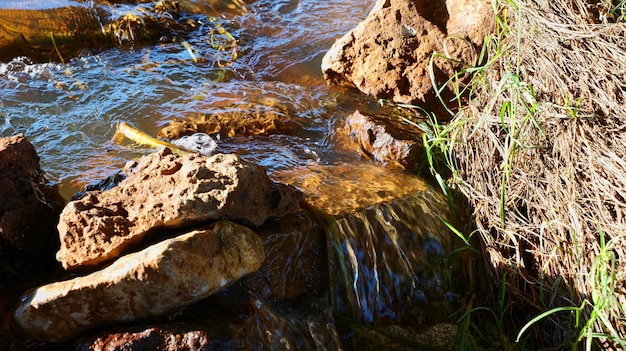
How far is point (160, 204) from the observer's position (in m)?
2.28

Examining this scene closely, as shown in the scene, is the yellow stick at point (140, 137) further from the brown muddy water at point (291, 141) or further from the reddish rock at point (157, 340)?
the reddish rock at point (157, 340)

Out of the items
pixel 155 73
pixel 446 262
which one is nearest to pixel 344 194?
pixel 446 262

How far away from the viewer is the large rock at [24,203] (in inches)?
94.6

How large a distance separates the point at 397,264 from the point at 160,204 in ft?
3.92

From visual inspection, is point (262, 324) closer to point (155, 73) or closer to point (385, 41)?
point (385, 41)

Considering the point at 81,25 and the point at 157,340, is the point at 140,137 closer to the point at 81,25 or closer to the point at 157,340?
the point at 157,340

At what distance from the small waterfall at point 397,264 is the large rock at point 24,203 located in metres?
1.19

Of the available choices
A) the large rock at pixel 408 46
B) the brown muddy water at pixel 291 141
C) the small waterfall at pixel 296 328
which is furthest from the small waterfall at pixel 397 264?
the large rock at pixel 408 46

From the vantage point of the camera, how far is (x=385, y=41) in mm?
3926

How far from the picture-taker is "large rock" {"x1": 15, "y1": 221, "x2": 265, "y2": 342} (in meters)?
2.10

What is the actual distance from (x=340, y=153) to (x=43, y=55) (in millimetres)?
2548

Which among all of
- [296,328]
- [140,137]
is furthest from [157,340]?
[140,137]

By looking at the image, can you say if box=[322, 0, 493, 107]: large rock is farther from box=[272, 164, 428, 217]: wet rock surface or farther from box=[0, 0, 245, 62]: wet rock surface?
box=[0, 0, 245, 62]: wet rock surface

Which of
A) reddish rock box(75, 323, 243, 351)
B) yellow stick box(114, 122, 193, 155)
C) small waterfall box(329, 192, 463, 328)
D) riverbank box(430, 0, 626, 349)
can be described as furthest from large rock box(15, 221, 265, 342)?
riverbank box(430, 0, 626, 349)
